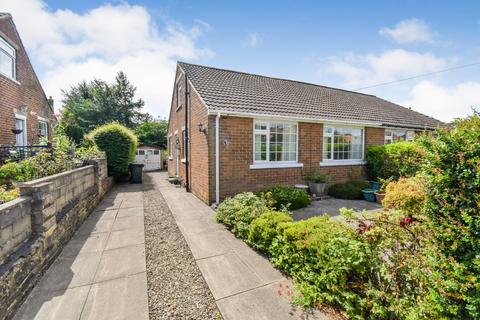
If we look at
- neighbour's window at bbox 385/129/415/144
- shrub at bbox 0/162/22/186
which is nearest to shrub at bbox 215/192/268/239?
shrub at bbox 0/162/22/186

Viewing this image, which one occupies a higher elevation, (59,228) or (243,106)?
(243,106)

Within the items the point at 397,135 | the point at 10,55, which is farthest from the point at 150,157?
the point at 397,135

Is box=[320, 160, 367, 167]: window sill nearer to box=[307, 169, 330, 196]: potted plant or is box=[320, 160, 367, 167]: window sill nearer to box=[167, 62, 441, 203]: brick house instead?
box=[167, 62, 441, 203]: brick house

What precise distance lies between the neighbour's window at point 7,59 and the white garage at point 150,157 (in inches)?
491

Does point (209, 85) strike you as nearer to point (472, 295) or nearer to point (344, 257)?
point (344, 257)

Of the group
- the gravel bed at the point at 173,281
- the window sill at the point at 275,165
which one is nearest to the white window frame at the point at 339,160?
the window sill at the point at 275,165

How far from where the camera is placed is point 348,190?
349 inches

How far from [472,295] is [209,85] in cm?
922

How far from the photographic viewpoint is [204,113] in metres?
7.69

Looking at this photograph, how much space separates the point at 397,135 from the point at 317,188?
7.23 meters

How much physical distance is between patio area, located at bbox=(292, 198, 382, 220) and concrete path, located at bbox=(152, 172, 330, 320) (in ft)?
8.77

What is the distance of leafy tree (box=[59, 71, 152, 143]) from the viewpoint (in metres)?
29.1

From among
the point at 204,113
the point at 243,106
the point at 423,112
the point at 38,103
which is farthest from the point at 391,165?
the point at 38,103

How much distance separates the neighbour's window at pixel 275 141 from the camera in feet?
26.3
